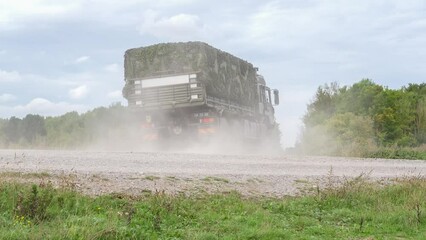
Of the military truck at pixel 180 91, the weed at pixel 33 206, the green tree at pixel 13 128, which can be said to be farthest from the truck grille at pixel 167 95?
the green tree at pixel 13 128

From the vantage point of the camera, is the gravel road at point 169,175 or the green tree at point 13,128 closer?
the gravel road at point 169,175

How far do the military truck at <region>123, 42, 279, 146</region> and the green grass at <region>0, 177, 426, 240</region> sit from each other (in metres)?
14.2

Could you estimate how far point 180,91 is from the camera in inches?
985

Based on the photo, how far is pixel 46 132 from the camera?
190 ft

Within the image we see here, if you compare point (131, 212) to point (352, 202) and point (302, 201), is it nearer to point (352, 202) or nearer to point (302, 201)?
point (302, 201)

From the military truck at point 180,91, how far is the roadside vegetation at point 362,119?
26.2 feet

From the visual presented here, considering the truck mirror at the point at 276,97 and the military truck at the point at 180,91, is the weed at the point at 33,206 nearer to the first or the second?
the military truck at the point at 180,91

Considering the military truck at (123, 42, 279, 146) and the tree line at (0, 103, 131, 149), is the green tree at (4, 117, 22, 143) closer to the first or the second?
the tree line at (0, 103, 131, 149)

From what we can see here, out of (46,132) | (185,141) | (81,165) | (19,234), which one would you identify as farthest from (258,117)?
(46,132)

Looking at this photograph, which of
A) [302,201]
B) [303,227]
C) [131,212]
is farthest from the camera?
[302,201]

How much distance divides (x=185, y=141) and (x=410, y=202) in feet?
52.1

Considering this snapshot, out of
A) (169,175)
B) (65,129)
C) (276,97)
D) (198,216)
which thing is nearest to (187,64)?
(276,97)

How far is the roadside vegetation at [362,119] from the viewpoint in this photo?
34.2 metres

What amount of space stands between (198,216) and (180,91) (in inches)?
641
